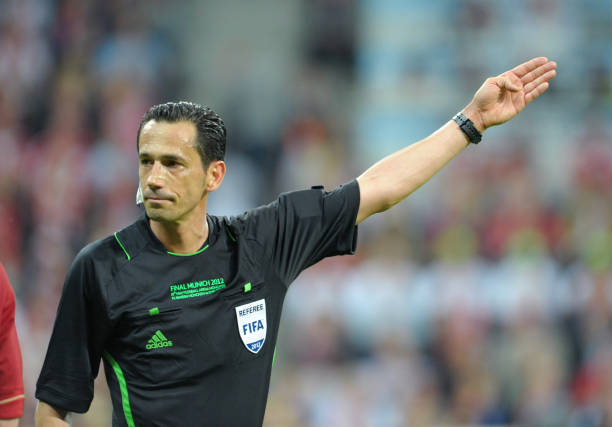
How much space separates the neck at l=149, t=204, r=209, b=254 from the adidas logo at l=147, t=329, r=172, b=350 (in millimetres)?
340

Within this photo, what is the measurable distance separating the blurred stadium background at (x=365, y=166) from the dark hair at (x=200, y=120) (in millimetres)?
4353

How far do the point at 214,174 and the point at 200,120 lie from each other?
23 centimetres

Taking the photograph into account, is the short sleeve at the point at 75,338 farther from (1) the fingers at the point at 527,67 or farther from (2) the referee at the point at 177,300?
(1) the fingers at the point at 527,67

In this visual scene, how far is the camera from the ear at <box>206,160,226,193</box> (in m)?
3.67

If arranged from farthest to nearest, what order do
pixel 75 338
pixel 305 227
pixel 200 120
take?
1. pixel 305 227
2. pixel 200 120
3. pixel 75 338

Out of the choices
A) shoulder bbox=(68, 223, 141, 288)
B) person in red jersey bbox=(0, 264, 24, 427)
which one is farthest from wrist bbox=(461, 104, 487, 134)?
person in red jersey bbox=(0, 264, 24, 427)

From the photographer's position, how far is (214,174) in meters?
3.72

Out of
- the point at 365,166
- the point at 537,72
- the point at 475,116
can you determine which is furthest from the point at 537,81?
the point at 365,166

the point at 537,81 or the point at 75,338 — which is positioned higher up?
the point at 537,81

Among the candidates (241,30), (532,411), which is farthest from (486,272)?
(241,30)

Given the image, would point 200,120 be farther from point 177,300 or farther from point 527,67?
point 527,67

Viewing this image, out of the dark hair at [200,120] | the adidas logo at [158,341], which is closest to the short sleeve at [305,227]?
the dark hair at [200,120]

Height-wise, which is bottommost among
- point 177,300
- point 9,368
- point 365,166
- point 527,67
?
point 9,368

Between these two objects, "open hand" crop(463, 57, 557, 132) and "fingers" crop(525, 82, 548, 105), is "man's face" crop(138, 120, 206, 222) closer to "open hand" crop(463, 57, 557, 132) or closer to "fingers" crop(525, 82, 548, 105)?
"open hand" crop(463, 57, 557, 132)
